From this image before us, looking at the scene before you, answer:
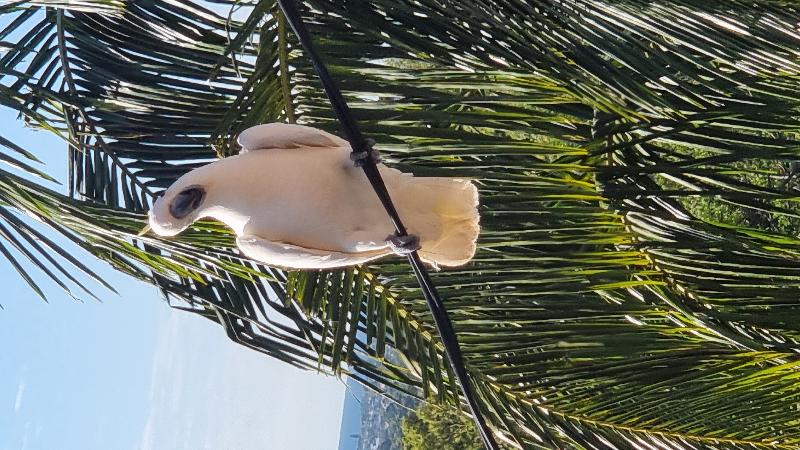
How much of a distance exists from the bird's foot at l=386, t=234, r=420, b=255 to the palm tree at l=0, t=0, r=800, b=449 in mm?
255

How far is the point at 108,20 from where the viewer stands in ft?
4.80

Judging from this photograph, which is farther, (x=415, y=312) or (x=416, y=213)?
(x=415, y=312)

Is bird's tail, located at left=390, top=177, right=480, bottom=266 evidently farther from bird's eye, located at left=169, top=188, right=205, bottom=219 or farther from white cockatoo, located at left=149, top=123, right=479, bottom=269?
bird's eye, located at left=169, top=188, right=205, bottom=219

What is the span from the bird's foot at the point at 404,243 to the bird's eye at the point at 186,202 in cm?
20

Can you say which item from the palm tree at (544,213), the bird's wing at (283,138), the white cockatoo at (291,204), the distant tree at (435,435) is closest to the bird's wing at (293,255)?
the white cockatoo at (291,204)

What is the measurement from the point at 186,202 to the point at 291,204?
4.1 inches

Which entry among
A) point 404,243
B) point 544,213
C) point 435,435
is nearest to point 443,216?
point 404,243

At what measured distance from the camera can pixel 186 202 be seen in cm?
82

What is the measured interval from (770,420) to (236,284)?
2.82 ft

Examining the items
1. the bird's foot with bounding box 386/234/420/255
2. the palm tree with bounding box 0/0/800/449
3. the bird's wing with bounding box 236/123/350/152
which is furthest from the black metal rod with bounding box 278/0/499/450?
the palm tree with bounding box 0/0/800/449

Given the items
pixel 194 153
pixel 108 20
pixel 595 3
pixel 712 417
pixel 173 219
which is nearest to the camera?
pixel 173 219

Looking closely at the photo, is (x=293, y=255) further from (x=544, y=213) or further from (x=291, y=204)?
(x=544, y=213)

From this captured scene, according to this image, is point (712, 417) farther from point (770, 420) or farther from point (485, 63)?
point (485, 63)

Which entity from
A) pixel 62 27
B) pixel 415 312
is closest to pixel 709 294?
pixel 415 312
